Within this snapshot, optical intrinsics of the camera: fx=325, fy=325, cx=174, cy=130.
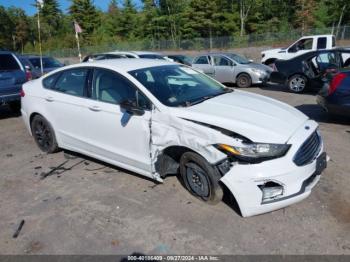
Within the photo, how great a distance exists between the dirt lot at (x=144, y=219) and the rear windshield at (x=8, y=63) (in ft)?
15.6

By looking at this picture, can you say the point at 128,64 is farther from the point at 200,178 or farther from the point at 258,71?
the point at 258,71

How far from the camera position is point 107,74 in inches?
175

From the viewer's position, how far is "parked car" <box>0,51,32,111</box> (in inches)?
→ 328

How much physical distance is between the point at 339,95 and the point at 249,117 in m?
3.79

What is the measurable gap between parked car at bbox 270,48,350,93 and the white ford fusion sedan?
7.17 metres

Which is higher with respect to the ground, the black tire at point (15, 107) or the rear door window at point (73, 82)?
the rear door window at point (73, 82)

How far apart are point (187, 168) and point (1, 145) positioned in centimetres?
447

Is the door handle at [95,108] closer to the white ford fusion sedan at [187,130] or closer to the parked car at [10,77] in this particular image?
the white ford fusion sedan at [187,130]

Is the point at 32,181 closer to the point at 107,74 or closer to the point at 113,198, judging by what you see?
the point at 113,198

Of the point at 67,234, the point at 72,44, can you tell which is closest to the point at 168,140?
→ the point at 67,234

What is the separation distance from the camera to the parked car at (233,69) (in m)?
13.2

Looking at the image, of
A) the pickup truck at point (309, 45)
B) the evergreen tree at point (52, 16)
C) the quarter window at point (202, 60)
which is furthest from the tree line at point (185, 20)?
the quarter window at point (202, 60)

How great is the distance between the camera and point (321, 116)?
7730 mm

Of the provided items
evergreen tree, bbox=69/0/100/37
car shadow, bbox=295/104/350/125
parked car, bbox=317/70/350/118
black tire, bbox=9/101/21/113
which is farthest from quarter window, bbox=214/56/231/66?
evergreen tree, bbox=69/0/100/37
